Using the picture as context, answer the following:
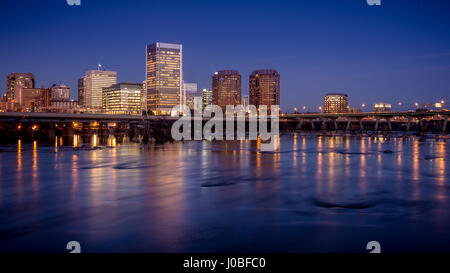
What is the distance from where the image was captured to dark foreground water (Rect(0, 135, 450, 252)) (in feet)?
47.0

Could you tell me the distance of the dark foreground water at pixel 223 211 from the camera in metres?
14.3

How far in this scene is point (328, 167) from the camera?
39.5 meters

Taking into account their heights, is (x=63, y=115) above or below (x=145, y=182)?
above

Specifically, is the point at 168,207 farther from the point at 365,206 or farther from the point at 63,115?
the point at 63,115

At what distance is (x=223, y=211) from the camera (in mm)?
19438

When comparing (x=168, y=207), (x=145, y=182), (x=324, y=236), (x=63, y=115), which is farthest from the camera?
(x=63, y=115)

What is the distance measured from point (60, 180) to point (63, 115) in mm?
117479

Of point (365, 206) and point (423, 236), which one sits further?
point (365, 206)

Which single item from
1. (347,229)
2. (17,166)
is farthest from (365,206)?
(17,166)

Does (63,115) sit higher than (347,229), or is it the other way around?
(63,115)

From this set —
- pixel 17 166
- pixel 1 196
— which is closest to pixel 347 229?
A: pixel 1 196
